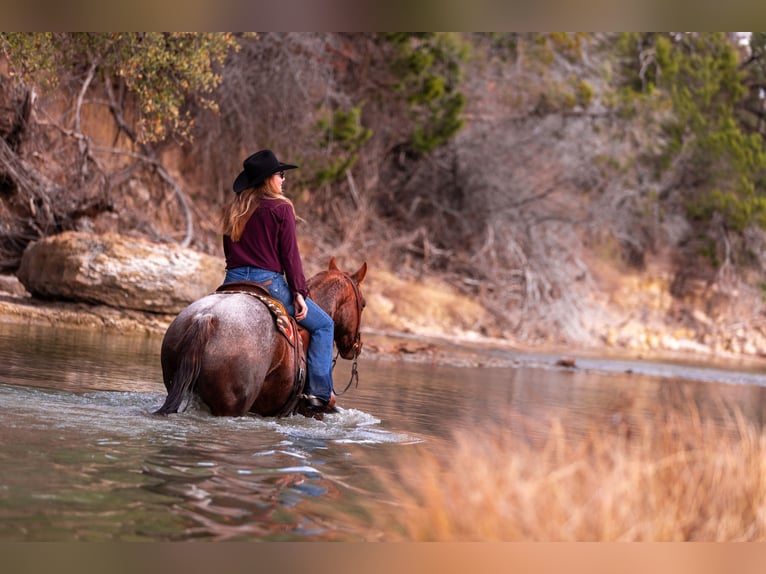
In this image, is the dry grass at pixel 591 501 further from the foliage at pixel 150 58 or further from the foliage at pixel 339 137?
the foliage at pixel 339 137

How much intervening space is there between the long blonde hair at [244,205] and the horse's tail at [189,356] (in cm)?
86

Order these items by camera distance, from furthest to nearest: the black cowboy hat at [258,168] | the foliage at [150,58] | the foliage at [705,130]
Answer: the foliage at [705,130]
the foliage at [150,58]
the black cowboy hat at [258,168]

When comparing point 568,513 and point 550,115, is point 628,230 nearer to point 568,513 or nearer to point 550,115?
point 550,115

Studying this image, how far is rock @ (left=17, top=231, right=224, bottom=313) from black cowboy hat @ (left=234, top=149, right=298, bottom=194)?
23.6 feet

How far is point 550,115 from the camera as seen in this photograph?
25.0 metres

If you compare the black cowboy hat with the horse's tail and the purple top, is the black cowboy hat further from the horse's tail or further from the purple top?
the horse's tail

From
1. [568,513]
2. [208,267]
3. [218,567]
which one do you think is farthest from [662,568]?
[208,267]

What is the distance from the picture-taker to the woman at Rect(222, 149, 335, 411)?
7.04m

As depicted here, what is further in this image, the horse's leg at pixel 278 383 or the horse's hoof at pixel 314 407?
the horse's hoof at pixel 314 407

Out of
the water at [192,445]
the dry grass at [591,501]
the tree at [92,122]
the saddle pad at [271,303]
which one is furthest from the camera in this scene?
the tree at [92,122]

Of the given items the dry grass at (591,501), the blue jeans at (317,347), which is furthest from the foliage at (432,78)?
the dry grass at (591,501)

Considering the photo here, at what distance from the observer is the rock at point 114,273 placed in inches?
539

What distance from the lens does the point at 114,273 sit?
13688 mm

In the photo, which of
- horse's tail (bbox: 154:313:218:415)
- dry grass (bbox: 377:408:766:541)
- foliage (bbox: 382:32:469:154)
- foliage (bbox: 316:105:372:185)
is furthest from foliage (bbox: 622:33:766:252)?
dry grass (bbox: 377:408:766:541)
